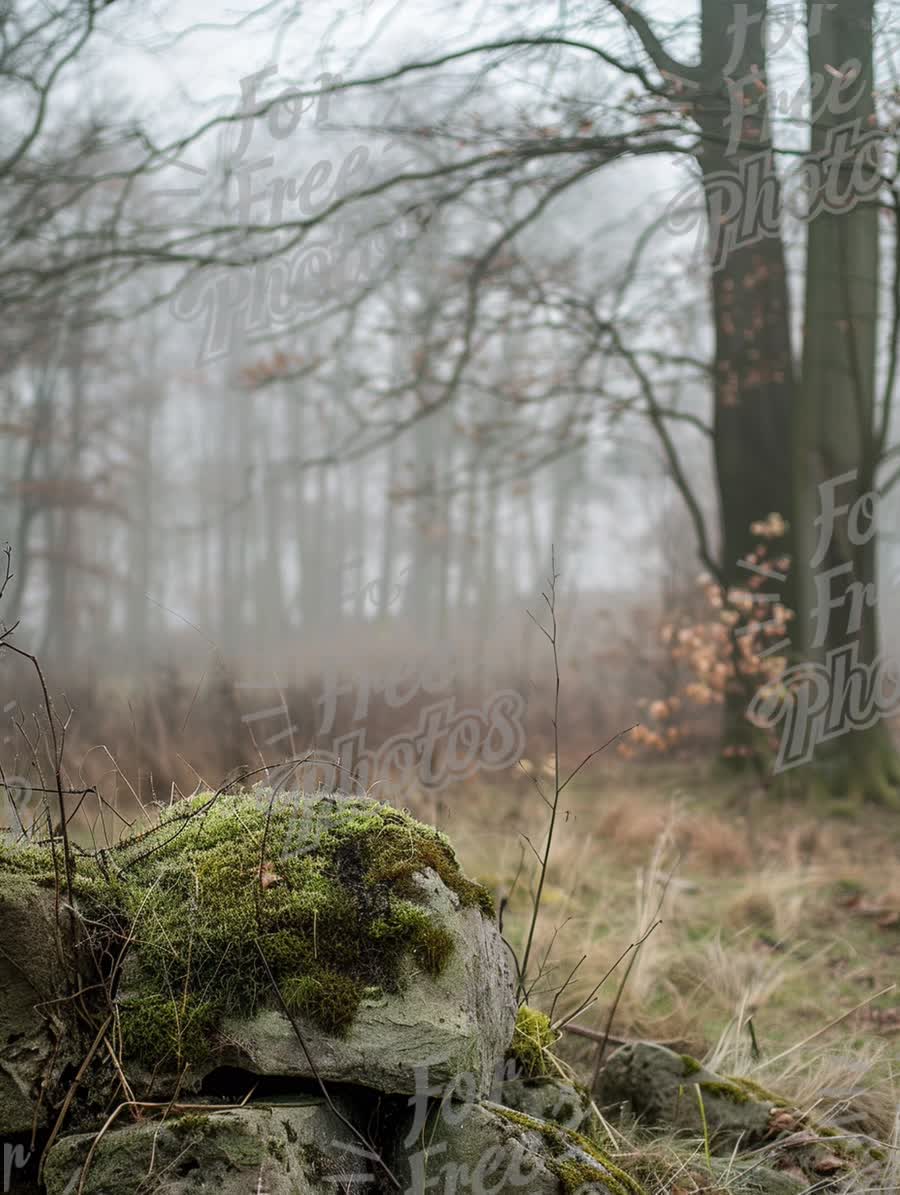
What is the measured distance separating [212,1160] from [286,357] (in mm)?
7157

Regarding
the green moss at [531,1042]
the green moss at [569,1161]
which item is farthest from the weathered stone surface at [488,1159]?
the green moss at [531,1042]

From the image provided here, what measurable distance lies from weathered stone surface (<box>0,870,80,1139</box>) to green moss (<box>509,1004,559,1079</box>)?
42.7 inches

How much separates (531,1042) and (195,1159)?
38.9 inches

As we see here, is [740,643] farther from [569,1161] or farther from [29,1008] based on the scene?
[29,1008]

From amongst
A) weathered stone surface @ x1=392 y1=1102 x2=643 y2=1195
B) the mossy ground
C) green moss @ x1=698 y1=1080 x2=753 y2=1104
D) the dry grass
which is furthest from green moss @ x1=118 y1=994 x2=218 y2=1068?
green moss @ x1=698 y1=1080 x2=753 y2=1104

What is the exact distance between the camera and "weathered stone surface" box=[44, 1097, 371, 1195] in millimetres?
1658

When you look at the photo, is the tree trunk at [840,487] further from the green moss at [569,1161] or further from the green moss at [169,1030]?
the green moss at [169,1030]

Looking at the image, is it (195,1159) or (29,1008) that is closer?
(195,1159)

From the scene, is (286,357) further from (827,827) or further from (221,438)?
(221,438)

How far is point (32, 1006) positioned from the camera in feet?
6.25

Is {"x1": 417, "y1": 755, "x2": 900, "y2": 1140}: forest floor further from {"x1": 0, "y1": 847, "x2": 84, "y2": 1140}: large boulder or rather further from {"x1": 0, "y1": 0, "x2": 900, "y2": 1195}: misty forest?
{"x1": 0, "y1": 847, "x2": 84, "y2": 1140}: large boulder

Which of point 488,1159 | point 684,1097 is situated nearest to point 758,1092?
point 684,1097

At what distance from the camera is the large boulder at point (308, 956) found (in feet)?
6.09

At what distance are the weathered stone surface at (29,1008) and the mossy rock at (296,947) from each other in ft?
0.26
